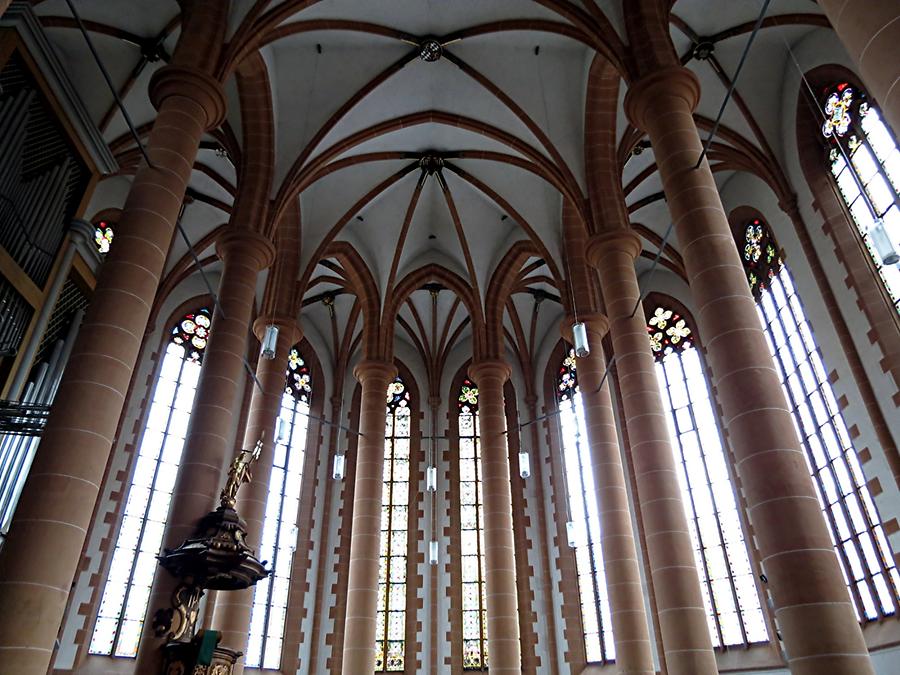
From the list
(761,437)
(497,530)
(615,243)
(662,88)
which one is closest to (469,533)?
(497,530)

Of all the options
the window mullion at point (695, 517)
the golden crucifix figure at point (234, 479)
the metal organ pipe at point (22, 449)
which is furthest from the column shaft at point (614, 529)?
the metal organ pipe at point (22, 449)

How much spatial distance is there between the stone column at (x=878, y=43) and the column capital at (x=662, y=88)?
4.51 metres

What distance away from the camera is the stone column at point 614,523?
11.3 meters

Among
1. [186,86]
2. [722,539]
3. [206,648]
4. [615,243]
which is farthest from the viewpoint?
[722,539]

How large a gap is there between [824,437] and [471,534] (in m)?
9.89

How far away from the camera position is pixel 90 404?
6.77 m

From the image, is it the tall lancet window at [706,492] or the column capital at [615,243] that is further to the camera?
the tall lancet window at [706,492]

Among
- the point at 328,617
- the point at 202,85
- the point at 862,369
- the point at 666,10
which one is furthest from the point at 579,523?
the point at 202,85

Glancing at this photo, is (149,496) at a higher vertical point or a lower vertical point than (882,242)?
higher

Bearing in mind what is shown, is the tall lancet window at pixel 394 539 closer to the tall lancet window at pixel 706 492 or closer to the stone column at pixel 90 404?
the tall lancet window at pixel 706 492

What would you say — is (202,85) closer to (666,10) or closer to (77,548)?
(77,548)

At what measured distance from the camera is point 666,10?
10648 millimetres

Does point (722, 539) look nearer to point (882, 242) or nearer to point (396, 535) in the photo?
point (396, 535)

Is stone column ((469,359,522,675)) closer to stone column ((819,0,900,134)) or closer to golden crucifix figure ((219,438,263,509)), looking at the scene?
golden crucifix figure ((219,438,263,509))
